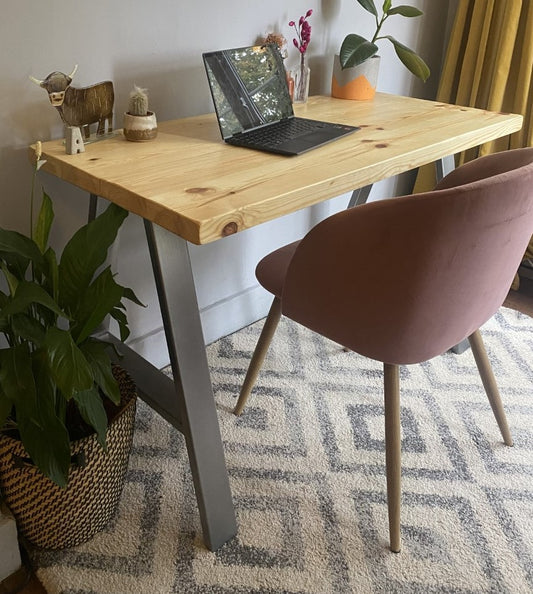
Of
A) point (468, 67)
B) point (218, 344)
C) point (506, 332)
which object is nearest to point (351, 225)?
point (218, 344)

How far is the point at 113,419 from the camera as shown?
1197 mm

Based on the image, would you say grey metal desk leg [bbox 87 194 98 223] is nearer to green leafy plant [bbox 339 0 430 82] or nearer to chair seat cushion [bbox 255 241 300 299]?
chair seat cushion [bbox 255 241 300 299]

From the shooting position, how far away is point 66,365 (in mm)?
958

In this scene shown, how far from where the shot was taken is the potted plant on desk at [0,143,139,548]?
3.30ft

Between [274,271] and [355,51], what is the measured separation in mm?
727

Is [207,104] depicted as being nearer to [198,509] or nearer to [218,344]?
[218,344]

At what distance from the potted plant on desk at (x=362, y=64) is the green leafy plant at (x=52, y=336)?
954 mm

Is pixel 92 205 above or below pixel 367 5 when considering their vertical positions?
below

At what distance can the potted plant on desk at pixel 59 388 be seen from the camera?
1.01 meters

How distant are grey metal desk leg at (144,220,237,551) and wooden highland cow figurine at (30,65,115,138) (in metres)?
0.34

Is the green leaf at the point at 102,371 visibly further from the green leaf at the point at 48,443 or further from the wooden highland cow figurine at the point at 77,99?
the wooden highland cow figurine at the point at 77,99

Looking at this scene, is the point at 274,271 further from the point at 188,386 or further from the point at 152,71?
the point at 152,71

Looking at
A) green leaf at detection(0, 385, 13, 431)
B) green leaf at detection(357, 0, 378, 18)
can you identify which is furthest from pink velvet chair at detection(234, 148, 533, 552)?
green leaf at detection(357, 0, 378, 18)

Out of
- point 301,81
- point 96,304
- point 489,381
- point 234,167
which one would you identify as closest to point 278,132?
point 234,167
